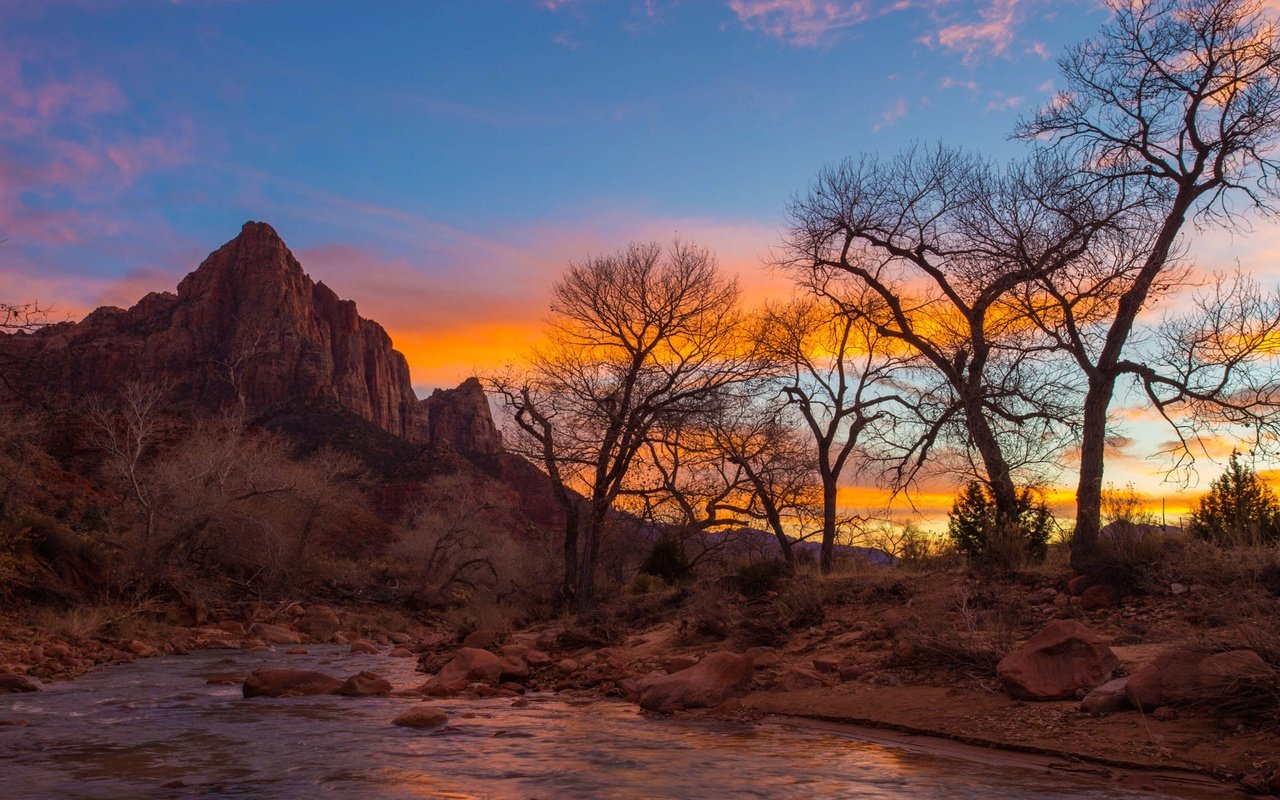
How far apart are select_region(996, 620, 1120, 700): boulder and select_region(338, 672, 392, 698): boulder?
26.3 ft

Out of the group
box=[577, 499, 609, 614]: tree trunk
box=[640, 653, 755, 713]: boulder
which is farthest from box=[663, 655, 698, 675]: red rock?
box=[577, 499, 609, 614]: tree trunk

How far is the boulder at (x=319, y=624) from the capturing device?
78.2 ft

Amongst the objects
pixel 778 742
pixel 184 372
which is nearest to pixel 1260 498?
pixel 778 742

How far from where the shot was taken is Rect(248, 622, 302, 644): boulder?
21739 millimetres

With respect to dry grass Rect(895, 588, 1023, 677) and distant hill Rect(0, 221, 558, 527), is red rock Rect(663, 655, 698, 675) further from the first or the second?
distant hill Rect(0, 221, 558, 527)

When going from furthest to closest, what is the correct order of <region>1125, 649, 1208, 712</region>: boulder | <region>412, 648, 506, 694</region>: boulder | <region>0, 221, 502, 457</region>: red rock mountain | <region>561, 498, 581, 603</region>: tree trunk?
1. <region>0, 221, 502, 457</region>: red rock mountain
2. <region>561, 498, 581, 603</region>: tree trunk
3. <region>412, 648, 506, 694</region>: boulder
4. <region>1125, 649, 1208, 712</region>: boulder

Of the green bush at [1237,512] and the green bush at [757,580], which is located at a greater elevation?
the green bush at [1237,512]

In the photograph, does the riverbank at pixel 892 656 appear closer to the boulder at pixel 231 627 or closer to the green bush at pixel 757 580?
the green bush at pixel 757 580

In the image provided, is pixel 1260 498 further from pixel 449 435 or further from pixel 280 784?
pixel 449 435

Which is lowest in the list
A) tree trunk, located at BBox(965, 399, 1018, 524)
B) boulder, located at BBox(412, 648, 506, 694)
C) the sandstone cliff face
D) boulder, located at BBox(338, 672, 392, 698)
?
boulder, located at BBox(338, 672, 392, 698)

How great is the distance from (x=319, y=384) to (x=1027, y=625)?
82.7m

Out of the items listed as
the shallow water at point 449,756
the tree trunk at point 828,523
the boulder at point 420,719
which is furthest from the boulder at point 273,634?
the boulder at point 420,719

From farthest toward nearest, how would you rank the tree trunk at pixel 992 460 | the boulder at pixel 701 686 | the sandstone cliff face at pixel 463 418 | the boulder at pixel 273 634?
the sandstone cliff face at pixel 463 418
the boulder at pixel 273 634
the tree trunk at pixel 992 460
the boulder at pixel 701 686

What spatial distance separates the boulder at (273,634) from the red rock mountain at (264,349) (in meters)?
44.2
